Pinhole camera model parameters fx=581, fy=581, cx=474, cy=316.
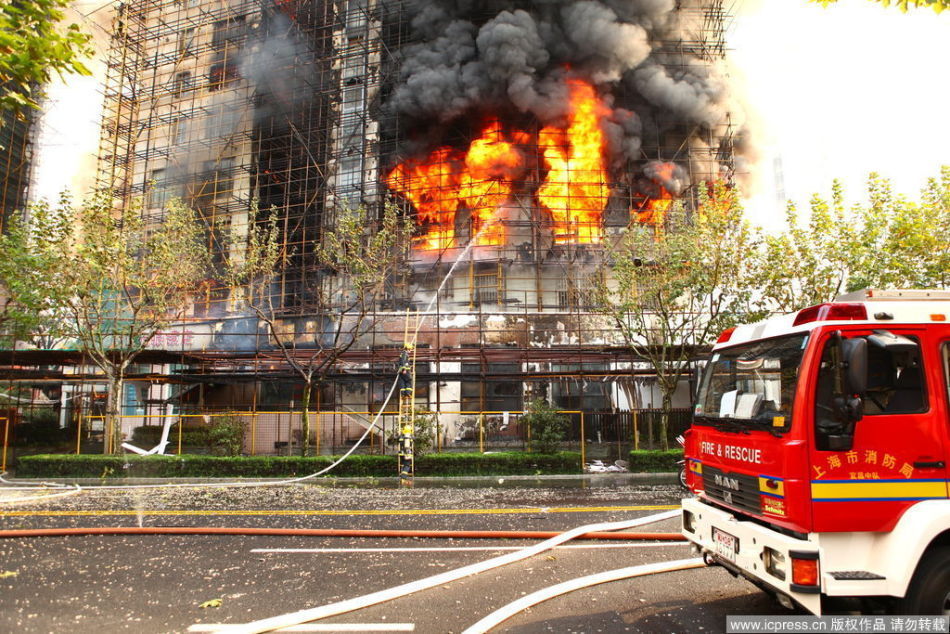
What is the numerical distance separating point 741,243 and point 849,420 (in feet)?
45.7

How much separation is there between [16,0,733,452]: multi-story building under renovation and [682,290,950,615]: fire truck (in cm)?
2242

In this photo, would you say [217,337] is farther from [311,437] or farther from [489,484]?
[489,484]

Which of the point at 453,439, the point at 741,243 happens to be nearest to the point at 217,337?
the point at 453,439

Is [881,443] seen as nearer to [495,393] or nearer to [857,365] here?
[857,365]

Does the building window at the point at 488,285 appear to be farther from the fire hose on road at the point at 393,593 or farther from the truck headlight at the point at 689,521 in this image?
the truck headlight at the point at 689,521

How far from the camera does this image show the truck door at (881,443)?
13.2ft

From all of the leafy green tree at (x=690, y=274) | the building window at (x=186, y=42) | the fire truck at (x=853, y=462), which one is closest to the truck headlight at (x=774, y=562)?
the fire truck at (x=853, y=462)

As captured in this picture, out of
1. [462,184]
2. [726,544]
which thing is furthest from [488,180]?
[726,544]

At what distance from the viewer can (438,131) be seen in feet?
108

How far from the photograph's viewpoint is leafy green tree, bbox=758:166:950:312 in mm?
13930

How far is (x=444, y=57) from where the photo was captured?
31.9 m

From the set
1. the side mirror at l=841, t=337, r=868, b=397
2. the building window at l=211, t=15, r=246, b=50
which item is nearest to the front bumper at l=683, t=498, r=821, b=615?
the side mirror at l=841, t=337, r=868, b=397

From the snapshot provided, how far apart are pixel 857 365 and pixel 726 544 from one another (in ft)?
5.78

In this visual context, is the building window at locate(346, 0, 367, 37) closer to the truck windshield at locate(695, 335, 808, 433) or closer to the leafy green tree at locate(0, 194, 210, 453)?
A: the leafy green tree at locate(0, 194, 210, 453)
